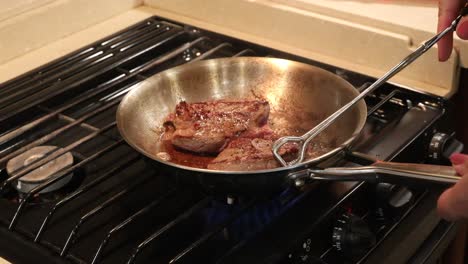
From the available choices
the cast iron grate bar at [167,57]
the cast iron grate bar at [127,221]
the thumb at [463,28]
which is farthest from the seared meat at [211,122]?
the thumb at [463,28]

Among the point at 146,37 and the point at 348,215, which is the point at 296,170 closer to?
the point at 348,215

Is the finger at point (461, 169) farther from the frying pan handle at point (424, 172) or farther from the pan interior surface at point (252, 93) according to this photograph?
the pan interior surface at point (252, 93)

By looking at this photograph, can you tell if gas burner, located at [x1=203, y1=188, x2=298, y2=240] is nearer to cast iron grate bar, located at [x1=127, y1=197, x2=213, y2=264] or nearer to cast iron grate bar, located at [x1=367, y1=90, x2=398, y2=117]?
cast iron grate bar, located at [x1=127, y1=197, x2=213, y2=264]

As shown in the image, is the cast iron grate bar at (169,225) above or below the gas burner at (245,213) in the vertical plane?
above

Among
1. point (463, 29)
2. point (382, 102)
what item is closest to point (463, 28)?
point (463, 29)

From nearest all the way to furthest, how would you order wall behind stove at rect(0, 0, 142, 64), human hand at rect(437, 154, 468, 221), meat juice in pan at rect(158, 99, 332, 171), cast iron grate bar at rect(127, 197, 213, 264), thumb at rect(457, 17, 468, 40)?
human hand at rect(437, 154, 468, 221)
cast iron grate bar at rect(127, 197, 213, 264)
meat juice in pan at rect(158, 99, 332, 171)
thumb at rect(457, 17, 468, 40)
wall behind stove at rect(0, 0, 142, 64)

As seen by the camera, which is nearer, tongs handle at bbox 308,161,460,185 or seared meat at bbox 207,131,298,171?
tongs handle at bbox 308,161,460,185

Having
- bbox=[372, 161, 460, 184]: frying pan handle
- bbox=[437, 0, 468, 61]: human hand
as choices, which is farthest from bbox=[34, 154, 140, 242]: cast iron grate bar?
bbox=[437, 0, 468, 61]: human hand

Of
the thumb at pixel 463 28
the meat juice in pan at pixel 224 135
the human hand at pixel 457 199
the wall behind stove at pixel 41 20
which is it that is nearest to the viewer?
the human hand at pixel 457 199
